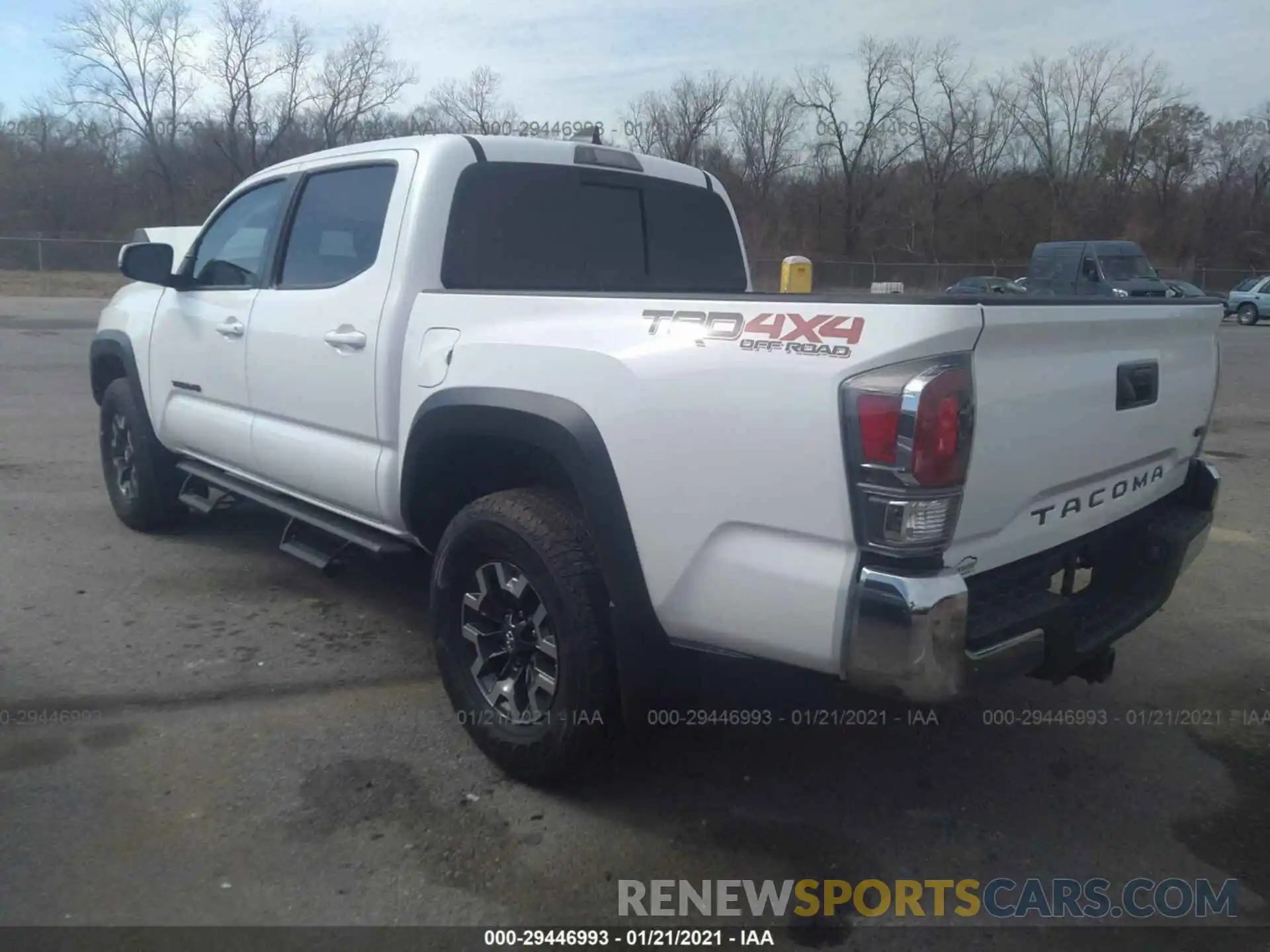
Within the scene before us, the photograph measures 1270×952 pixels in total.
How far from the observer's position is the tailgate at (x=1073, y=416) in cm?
267

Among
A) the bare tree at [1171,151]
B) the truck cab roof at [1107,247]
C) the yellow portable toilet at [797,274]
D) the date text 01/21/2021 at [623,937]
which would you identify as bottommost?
the date text 01/21/2021 at [623,937]

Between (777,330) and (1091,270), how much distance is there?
23.0 metres

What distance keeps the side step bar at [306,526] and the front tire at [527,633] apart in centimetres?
58

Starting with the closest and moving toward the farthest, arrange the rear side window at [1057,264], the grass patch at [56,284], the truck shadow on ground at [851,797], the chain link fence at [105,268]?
the truck shadow on ground at [851,797] < the rear side window at [1057,264] < the grass patch at [56,284] < the chain link fence at [105,268]

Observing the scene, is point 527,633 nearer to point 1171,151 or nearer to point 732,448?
point 732,448

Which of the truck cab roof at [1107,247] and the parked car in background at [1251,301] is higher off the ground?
the truck cab roof at [1107,247]

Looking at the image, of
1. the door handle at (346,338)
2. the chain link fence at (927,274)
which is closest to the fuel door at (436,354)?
the door handle at (346,338)

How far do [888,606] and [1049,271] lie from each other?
23.9 meters

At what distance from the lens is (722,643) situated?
2.90 metres

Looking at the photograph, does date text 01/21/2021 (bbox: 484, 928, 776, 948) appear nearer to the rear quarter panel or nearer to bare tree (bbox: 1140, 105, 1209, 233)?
the rear quarter panel

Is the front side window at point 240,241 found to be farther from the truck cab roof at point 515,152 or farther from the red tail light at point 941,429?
the red tail light at point 941,429

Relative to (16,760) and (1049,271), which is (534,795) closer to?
(16,760)

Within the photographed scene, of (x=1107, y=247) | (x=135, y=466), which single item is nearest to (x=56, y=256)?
(x=1107, y=247)
